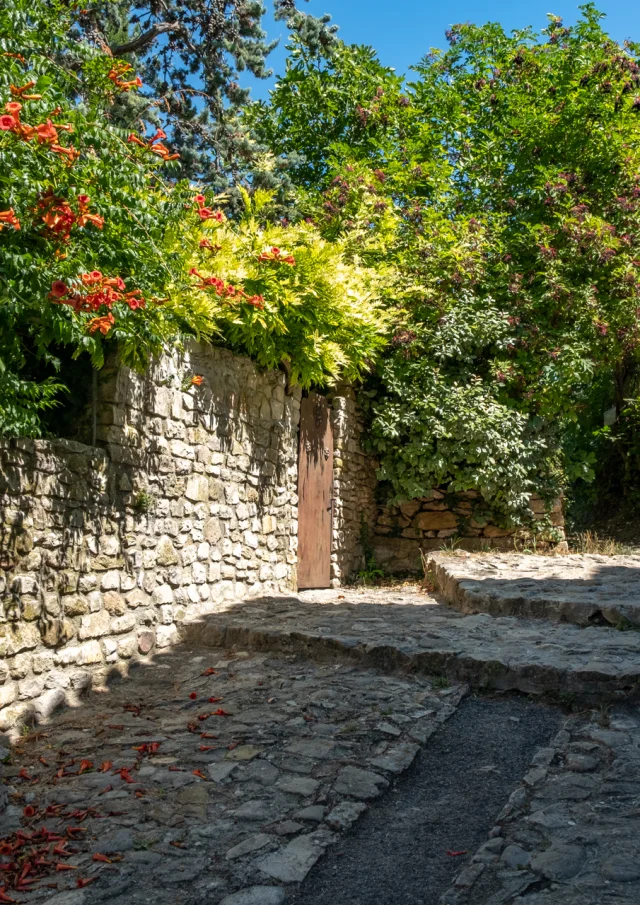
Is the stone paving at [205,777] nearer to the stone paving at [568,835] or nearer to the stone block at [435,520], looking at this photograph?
the stone paving at [568,835]

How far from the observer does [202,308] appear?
5.70 m

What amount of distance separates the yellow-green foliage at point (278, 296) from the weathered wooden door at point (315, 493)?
3.06 feet

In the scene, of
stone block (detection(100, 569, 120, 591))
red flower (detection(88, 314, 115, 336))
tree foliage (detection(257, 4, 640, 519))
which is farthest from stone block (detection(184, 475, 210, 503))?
tree foliage (detection(257, 4, 640, 519))

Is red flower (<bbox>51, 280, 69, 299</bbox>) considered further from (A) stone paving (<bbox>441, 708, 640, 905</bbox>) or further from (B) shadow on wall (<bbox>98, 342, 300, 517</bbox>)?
(A) stone paving (<bbox>441, 708, 640, 905</bbox>)

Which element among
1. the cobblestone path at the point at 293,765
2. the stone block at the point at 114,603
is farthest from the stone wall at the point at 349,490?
the stone block at the point at 114,603

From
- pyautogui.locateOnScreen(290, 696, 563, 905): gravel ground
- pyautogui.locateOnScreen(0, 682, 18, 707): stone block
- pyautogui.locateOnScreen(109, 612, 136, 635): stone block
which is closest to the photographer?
pyautogui.locateOnScreen(290, 696, 563, 905): gravel ground

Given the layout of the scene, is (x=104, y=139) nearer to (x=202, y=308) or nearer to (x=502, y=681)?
(x=202, y=308)

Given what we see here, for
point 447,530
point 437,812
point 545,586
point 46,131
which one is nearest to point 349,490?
point 447,530

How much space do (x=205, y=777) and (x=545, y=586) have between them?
14.4 feet

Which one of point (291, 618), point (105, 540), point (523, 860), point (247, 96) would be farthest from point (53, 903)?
point (247, 96)

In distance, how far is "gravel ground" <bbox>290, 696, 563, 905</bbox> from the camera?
268 centimetres

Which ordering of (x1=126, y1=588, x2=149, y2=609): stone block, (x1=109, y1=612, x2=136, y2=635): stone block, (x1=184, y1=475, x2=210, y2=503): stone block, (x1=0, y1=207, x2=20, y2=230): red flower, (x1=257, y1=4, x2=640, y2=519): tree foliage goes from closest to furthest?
(x1=0, y1=207, x2=20, y2=230): red flower < (x1=109, y1=612, x2=136, y2=635): stone block < (x1=126, y1=588, x2=149, y2=609): stone block < (x1=184, y1=475, x2=210, y2=503): stone block < (x1=257, y1=4, x2=640, y2=519): tree foliage

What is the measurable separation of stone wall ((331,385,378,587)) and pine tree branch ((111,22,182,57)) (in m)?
5.29

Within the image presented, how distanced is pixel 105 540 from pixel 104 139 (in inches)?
93.4
